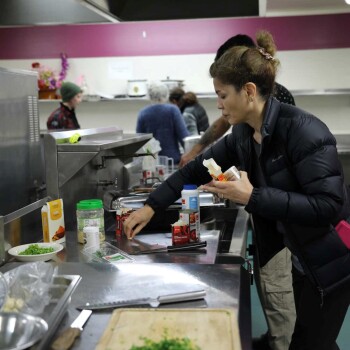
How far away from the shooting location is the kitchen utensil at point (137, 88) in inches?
280

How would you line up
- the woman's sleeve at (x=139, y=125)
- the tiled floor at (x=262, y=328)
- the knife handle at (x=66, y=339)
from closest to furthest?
1. the knife handle at (x=66, y=339)
2. the tiled floor at (x=262, y=328)
3. the woman's sleeve at (x=139, y=125)

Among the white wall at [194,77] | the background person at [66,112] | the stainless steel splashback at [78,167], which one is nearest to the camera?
the stainless steel splashback at [78,167]

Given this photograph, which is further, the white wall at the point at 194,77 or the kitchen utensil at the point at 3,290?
the white wall at the point at 194,77

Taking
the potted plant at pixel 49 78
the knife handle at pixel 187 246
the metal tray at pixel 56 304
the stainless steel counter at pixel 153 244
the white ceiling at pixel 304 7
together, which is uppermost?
the white ceiling at pixel 304 7

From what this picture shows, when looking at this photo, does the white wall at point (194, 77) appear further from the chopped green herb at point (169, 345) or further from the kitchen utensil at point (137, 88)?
the chopped green herb at point (169, 345)

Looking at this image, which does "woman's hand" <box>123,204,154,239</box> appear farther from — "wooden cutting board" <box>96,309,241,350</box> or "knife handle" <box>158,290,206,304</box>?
"wooden cutting board" <box>96,309,241,350</box>

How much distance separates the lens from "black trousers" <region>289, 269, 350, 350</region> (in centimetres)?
190

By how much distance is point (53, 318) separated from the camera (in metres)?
1.32

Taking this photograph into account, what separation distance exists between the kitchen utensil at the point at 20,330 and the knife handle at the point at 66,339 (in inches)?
1.7

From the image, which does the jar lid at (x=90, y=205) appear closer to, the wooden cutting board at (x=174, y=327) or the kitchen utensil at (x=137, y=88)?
the wooden cutting board at (x=174, y=327)

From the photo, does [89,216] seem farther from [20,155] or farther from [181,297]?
[181,297]

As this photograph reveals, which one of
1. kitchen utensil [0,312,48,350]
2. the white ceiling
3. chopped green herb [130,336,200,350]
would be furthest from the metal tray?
the white ceiling

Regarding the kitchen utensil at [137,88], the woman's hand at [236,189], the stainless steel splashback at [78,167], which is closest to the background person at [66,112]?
the kitchen utensil at [137,88]

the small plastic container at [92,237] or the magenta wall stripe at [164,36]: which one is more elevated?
the magenta wall stripe at [164,36]
